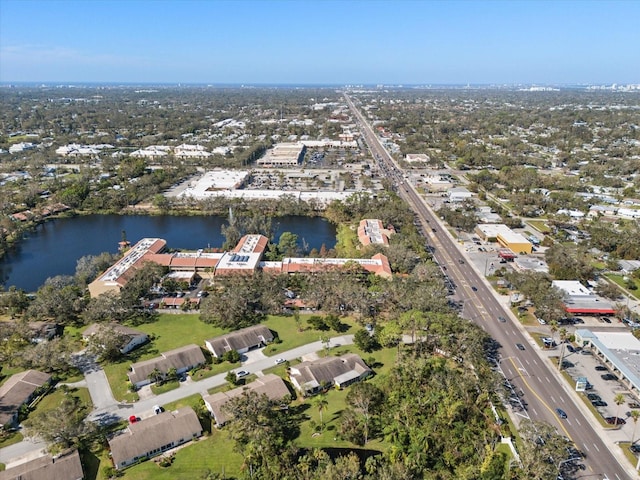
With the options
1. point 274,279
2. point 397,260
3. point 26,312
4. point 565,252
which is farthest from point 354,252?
point 26,312

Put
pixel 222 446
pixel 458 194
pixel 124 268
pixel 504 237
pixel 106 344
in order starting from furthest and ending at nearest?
pixel 458 194, pixel 504 237, pixel 124 268, pixel 106 344, pixel 222 446

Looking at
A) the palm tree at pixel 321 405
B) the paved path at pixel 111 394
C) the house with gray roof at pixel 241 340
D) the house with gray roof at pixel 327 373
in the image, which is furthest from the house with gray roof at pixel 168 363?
the palm tree at pixel 321 405

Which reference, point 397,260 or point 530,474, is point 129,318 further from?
point 530,474

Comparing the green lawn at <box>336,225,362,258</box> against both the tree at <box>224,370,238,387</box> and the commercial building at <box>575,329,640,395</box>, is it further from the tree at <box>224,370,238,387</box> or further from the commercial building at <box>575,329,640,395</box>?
the commercial building at <box>575,329,640,395</box>

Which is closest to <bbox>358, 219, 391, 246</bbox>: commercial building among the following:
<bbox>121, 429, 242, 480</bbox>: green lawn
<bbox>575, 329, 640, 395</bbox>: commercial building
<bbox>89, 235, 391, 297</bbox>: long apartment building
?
<bbox>89, 235, 391, 297</bbox>: long apartment building

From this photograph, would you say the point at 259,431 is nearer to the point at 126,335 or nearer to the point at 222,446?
the point at 222,446

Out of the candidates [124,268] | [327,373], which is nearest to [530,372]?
[327,373]
